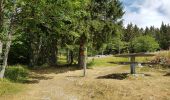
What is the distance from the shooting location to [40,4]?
73.4 ft

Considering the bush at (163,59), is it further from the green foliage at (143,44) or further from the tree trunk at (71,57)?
the green foliage at (143,44)

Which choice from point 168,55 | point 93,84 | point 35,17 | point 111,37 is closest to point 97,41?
point 111,37

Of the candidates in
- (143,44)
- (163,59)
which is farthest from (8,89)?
(143,44)

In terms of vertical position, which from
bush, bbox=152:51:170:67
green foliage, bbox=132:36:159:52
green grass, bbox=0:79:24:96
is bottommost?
green grass, bbox=0:79:24:96

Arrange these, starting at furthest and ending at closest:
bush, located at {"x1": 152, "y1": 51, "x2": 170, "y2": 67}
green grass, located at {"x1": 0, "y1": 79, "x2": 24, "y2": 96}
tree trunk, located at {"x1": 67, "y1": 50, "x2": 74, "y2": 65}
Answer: tree trunk, located at {"x1": 67, "y1": 50, "x2": 74, "y2": 65} < bush, located at {"x1": 152, "y1": 51, "x2": 170, "y2": 67} < green grass, located at {"x1": 0, "y1": 79, "x2": 24, "y2": 96}

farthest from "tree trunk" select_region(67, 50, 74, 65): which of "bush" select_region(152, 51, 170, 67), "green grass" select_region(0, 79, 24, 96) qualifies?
"green grass" select_region(0, 79, 24, 96)

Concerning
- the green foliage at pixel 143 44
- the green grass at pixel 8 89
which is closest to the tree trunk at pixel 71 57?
the green grass at pixel 8 89

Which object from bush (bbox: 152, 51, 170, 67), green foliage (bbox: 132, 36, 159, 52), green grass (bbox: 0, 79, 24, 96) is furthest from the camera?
green foliage (bbox: 132, 36, 159, 52)

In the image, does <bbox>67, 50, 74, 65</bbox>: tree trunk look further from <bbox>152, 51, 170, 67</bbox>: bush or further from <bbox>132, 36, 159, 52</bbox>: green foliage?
<bbox>132, 36, 159, 52</bbox>: green foliage

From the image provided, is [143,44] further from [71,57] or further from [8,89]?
[8,89]

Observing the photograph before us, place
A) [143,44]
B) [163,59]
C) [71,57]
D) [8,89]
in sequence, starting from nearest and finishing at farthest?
[8,89], [163,59], [71,57], [143,44]

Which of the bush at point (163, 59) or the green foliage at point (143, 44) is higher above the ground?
the green foliage at point (143, 44)

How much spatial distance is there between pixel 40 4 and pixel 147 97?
10455mm

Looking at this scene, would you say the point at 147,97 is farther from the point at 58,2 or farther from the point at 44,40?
the point at 44,40
